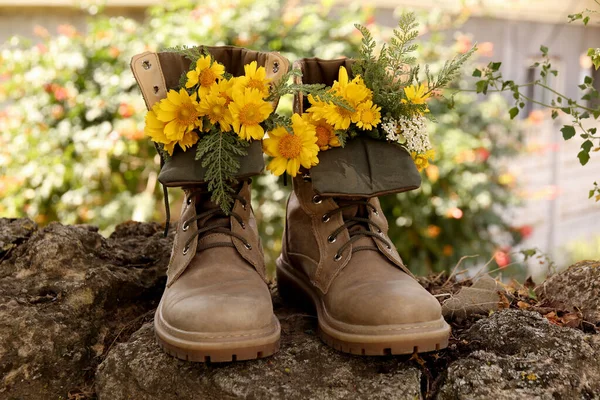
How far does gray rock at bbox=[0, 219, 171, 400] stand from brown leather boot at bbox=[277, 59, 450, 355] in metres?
0.49

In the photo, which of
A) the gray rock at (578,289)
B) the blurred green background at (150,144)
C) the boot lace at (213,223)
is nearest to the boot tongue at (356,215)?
the boot lace at (213,223)

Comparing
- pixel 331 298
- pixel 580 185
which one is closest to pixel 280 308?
pixel 331 298

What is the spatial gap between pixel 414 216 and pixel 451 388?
7.48 ft

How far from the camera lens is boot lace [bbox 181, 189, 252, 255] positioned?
1.69m

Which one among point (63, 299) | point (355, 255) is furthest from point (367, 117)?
point (63, 299)

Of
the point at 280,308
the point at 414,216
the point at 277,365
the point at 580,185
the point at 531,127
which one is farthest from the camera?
the point at 580,185

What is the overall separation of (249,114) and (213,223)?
34 cm

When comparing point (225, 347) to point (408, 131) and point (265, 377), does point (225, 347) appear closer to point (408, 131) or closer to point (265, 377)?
point (265, 377)

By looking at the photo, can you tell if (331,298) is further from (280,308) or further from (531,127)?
(531,127)

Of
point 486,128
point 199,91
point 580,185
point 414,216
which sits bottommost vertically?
point 580,185

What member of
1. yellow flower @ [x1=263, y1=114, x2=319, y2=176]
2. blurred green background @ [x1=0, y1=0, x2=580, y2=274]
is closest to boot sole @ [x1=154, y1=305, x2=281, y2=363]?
yellow flower @ [x1=263, y1=114, x2=319, y2=176]

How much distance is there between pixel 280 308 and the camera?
6.29 feet

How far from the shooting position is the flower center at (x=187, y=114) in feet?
5.16

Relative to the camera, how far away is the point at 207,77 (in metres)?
1.58
